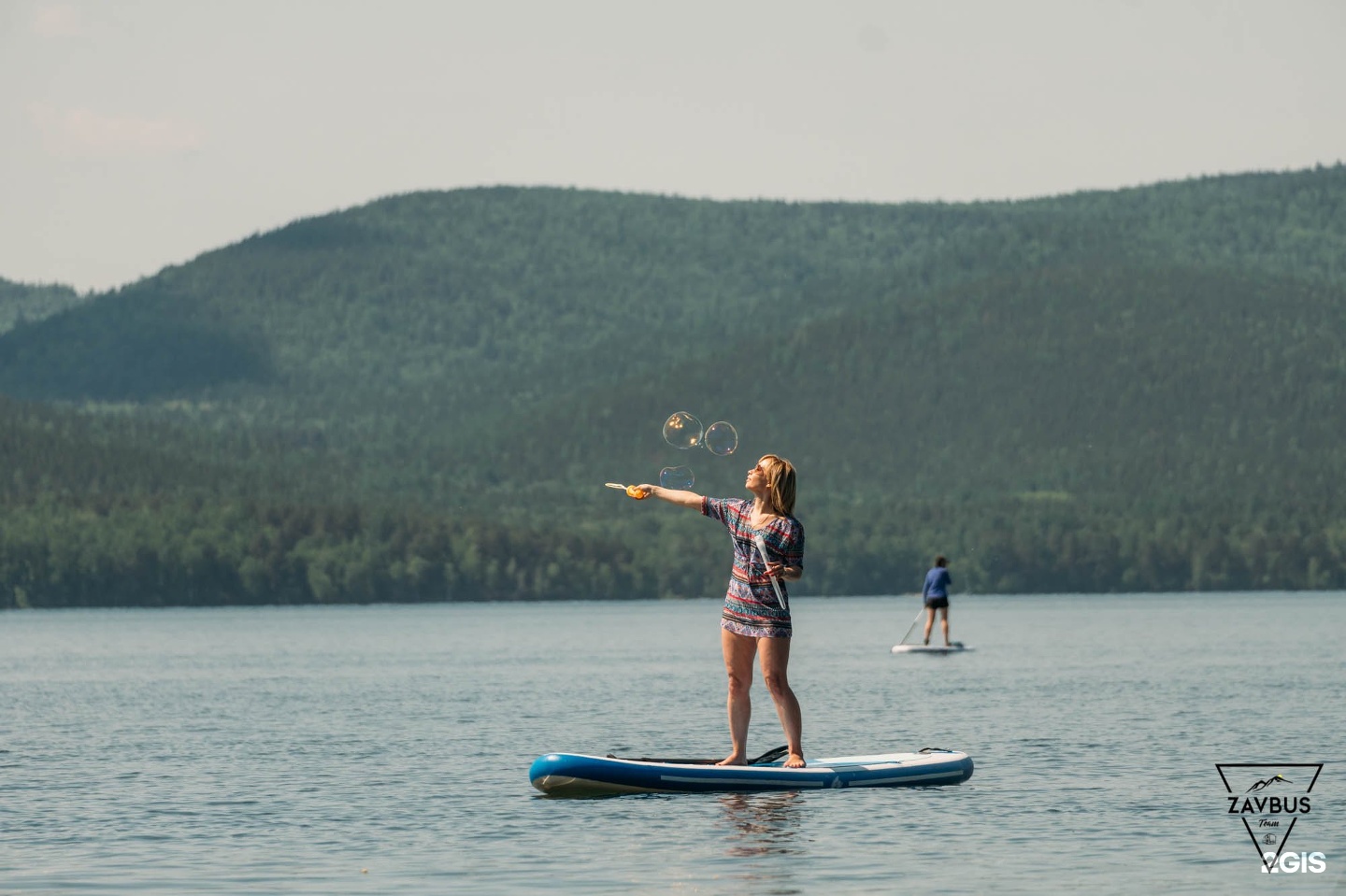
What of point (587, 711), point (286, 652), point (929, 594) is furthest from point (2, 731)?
point (286, 652)

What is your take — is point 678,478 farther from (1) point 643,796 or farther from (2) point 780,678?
(1) point 643,796

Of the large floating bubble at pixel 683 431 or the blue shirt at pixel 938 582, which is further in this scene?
the blue shirt at pixel 938 582

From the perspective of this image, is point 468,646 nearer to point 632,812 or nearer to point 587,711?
point 587,711

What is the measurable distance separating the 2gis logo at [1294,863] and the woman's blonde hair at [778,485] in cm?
609

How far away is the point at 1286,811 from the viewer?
25.8 m

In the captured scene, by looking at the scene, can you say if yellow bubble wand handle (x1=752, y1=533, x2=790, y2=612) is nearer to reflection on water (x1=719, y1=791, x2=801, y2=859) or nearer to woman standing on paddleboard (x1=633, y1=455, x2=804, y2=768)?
woman standing on paddleboard (x1=633, y1=455, x2=804, y2=768)

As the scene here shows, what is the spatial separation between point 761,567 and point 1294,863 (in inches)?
250

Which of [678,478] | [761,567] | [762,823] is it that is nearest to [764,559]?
[761,567]

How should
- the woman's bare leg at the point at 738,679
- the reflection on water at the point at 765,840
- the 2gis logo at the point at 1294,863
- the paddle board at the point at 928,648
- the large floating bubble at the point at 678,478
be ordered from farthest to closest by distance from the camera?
the paddle board at the point at 928,648
the large floating bubble at the point at 678,478
the woman's bare leg at the point at 738,679
the 2gis logo at the point at 1294,863
the reflection on water at the point at 765,840

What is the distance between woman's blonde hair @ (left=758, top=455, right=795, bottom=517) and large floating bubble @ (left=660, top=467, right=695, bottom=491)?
63.9 inches

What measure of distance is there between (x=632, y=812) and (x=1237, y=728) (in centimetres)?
1383

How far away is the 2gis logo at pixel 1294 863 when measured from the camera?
70.6 ft

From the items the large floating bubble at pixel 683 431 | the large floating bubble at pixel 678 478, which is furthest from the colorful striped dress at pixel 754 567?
the large floating bubble at pixel 683 431

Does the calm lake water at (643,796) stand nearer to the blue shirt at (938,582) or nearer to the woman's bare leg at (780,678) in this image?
the woman's bare leg at (780,678)
